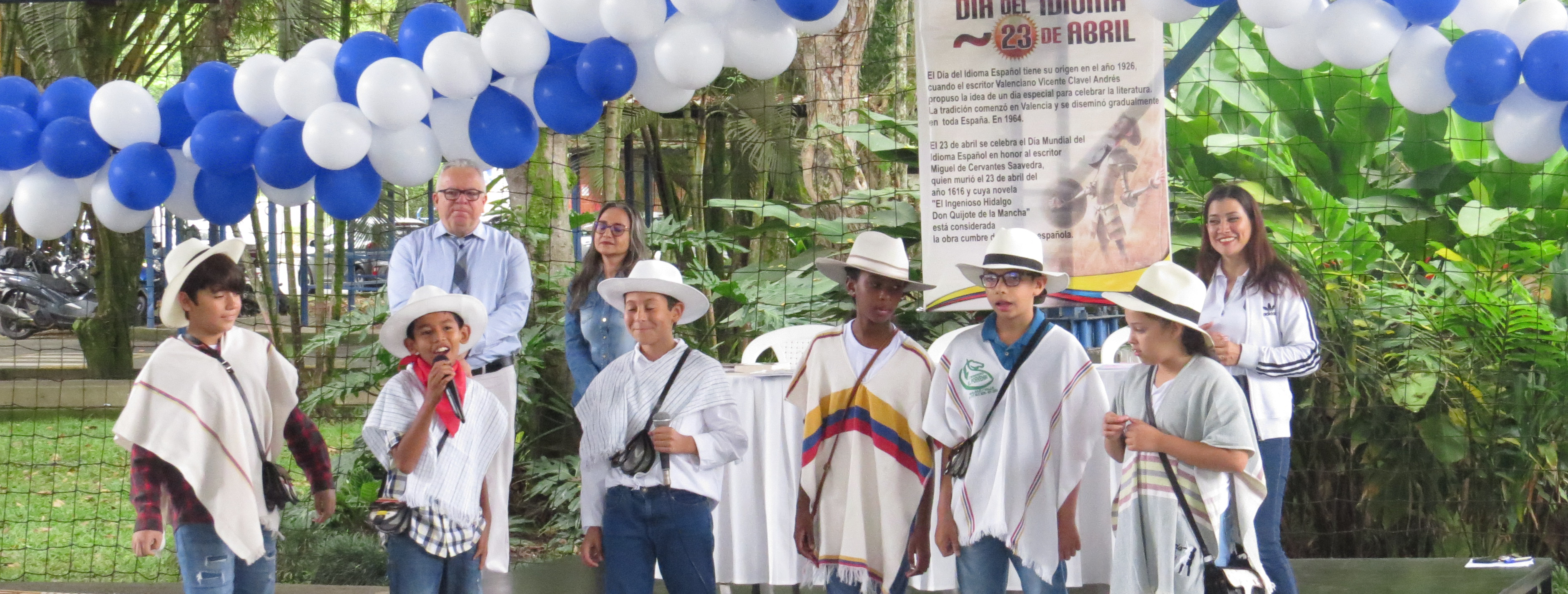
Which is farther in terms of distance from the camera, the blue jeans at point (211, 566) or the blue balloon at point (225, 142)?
the blue balloon at point (225, 142)

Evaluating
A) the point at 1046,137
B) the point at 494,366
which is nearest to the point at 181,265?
the point at 494,366

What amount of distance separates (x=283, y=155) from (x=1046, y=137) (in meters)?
2.65

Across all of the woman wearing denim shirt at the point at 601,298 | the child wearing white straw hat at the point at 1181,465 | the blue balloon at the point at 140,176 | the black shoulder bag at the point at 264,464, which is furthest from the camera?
the woman wearing denim shirt at the point at 601,298

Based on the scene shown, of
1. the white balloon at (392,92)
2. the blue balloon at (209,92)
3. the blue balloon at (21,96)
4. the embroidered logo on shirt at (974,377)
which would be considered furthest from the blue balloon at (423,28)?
the embroidered logo on shirt at (974,377)

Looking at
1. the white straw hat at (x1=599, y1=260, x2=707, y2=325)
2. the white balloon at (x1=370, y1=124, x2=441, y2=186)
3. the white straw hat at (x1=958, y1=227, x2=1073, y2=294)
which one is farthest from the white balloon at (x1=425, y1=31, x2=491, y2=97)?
the white straw hat at (x1=958, y1=227, x2=1073, y2=294)

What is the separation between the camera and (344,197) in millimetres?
3996

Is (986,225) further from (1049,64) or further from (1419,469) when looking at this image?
(1419,469)

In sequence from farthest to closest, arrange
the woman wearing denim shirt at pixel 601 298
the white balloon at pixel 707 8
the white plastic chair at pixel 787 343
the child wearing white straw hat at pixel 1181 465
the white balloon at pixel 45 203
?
the white plastic chair at pixel 787 343, the woman wearing denim shirt at pixel 601 298, the white balloon at pixel 45 203, the white balloon at pixel 707 8, the child wearing white straw hat at pixel 1181 465

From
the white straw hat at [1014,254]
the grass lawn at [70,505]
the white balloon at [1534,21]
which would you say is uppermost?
the white balloon at [1534,21]

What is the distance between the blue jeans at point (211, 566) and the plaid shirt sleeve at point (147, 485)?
0.08 meters

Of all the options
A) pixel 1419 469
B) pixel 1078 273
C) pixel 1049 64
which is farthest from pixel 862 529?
pixel 1419 469

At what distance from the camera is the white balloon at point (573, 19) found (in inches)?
148

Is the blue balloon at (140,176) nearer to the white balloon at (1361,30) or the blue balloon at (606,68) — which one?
the blue balloon at (606,68)

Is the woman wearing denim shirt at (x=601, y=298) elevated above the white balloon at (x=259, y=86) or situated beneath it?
situated beneath
